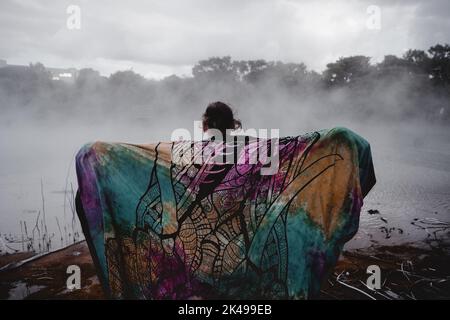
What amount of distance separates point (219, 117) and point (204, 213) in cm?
90

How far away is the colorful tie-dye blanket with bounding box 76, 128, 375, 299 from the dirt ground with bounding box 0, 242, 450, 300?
2.89 feet

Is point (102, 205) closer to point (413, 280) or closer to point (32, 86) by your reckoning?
point (413, 280)

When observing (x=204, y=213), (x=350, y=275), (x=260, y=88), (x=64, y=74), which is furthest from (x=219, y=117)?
(x=64, y=74)

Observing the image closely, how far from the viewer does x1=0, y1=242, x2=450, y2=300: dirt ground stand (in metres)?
3.05

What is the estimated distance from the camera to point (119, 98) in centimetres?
2573

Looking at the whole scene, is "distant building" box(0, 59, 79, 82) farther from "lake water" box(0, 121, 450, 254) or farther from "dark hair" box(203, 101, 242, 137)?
"dark hair" box(203, 101, 242, 137)

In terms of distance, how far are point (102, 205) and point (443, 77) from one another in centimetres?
2076

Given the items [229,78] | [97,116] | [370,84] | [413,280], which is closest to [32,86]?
[97,116]

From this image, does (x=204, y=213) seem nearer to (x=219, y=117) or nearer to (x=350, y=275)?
(x=219, y=117)

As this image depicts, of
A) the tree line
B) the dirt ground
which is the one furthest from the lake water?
the tree line

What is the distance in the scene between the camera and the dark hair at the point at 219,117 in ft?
9.39

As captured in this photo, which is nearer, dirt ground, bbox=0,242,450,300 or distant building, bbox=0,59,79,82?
dirt ground, bbox=0,242,450,300

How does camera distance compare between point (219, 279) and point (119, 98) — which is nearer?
point (219, 279)

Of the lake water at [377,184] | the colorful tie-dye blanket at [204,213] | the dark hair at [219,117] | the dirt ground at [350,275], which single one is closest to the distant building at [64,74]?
the lake water at [377,184]
